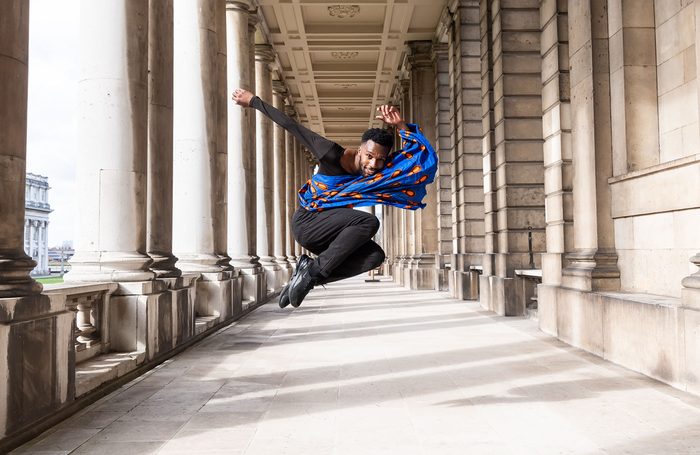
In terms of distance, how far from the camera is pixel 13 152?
4969 mm

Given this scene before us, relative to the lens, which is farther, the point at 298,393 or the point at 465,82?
the point at 465,82

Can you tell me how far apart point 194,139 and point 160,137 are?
2796 millimetres

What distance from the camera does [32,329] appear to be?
16.1 ft

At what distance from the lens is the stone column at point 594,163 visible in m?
8.96

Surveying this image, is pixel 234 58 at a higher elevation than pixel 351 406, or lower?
higher

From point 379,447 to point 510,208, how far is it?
33.9 ft

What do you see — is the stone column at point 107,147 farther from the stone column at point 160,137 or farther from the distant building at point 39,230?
the distant building at point 39,230

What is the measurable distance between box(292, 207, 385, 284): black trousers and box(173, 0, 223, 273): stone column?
704 cm

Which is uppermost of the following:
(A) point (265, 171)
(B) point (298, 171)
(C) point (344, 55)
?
(C) point (344, 55)

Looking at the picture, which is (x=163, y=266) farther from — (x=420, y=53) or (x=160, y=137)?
(x=420, y=53)

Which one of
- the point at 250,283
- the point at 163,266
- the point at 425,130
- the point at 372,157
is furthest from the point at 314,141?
the point at 425,130

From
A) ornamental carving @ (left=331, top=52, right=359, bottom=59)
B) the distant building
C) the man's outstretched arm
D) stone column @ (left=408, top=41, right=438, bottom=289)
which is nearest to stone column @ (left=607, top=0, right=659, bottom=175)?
Result: the man's outstretched arm

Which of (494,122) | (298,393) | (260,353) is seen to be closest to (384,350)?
(260,353)

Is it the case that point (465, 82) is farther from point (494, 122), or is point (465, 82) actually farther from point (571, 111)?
point (571, 111)
